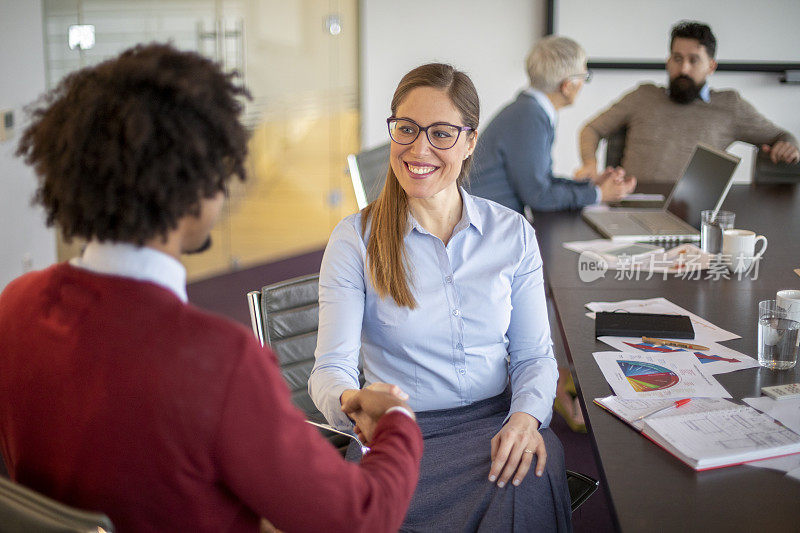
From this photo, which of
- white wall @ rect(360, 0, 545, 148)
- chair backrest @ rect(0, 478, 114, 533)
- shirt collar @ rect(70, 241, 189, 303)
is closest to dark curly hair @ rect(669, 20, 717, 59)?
white wall @ rect(360, 0, 545, 148)

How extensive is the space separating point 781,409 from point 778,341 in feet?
0.77

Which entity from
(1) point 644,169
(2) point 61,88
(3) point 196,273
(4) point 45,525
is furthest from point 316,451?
(3) point 196,273

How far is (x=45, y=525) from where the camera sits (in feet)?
2.88

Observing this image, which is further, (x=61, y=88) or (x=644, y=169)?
(x=644, y=169)

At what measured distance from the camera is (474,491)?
155 centimetres

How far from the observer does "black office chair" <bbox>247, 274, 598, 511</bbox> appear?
190 centimetres

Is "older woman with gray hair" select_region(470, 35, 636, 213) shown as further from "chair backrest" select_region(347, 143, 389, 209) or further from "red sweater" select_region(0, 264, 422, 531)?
"red sweater" select_region(0, 264, 422, 531)

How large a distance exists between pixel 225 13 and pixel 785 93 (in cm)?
396

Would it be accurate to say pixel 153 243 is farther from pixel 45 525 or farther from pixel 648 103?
pixel 648 103

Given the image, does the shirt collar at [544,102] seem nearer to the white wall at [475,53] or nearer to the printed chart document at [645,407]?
the printed chart document at [645,407]

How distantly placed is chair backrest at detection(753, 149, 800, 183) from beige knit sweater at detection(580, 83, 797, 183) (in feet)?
0.30

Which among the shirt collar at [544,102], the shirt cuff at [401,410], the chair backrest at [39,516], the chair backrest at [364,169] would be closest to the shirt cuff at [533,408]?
the shirt cuff at [401,410]

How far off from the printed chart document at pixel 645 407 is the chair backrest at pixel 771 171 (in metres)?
2.77

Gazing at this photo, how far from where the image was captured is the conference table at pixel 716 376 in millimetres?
1149
